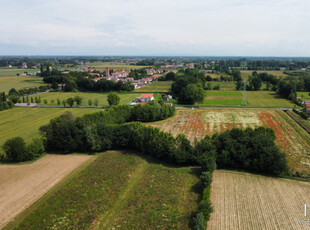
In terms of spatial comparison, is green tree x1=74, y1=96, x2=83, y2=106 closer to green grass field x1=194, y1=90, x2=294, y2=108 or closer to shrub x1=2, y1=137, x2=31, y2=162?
green grass field x1=194, y1=90, x2=294, y2=108

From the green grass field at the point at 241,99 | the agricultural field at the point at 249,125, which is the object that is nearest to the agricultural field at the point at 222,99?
the green grass field at the point at 241,99

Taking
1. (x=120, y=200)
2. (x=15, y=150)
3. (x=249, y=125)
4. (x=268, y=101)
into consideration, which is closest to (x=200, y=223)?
(x=120, y=200)

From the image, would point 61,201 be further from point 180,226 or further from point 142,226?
point 180,226

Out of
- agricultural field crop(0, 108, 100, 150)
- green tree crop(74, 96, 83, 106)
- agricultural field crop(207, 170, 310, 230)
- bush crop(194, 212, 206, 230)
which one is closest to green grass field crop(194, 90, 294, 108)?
green tree crop(74, 96, 83, 106)

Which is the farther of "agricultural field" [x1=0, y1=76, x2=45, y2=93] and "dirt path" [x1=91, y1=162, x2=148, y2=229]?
"agricultural field" [x1=0, y1=76, x2=45, y2=93]

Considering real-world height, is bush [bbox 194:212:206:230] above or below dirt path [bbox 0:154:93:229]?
above

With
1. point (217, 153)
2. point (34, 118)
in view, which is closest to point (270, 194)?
point (217, 153)

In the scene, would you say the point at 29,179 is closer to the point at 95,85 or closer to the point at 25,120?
the point at 25,120

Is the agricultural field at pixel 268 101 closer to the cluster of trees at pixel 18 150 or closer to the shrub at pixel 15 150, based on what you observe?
the cluster of trees at pixel 18 150
